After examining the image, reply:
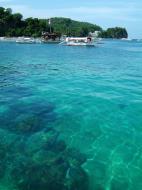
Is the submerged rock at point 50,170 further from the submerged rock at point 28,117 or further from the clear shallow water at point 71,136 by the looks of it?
the submerged rock at point 28,117

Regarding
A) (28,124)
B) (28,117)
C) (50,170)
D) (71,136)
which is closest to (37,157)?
(50,170)

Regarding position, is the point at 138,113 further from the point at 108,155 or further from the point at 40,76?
the point at 40,76

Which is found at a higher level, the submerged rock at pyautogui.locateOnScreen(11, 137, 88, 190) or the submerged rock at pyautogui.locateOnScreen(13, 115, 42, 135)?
the submerged rock at pyautogui.locateOnScreen(11, 137, 88, 190)

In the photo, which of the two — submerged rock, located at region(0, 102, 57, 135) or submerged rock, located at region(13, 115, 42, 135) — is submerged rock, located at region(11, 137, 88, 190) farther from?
submerged rock, located at region(0, 102, 57, 135)

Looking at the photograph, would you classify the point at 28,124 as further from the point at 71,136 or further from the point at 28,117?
the point at 71,136

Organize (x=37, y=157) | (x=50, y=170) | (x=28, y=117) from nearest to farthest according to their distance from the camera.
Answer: (x=50, y=170) < (x=37, y=157) < (x=28, y=117)

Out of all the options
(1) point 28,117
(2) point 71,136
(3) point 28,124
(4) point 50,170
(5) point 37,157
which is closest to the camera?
(4) point 50,170

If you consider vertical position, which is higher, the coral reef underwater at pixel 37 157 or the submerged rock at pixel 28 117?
the coral reef underwater at pixel 37 157

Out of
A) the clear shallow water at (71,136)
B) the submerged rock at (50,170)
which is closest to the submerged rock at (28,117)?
the clear shallow water at (71,136)

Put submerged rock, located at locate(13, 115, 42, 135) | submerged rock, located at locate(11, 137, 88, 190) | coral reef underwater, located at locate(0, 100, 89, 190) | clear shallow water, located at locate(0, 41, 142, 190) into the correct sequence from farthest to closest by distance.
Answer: submerged rock, located at locate(13, 115, 42, 135), clear shallow water, located at locate(0, 41, 142, 190), coral reef underwater, located at locate(0, 100, 89, 190), submerged rock, located at locate(11, 137, 88, 190)

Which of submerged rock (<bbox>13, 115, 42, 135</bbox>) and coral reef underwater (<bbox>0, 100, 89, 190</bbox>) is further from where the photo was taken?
submerged rock (<bbox>13, 115, 42, 135</bbox>)

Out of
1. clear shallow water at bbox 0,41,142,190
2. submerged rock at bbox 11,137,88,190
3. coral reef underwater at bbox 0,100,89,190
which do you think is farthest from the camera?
clear shallow water at bbox 0,41,142,190

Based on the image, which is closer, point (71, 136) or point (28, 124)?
point (71, 136)

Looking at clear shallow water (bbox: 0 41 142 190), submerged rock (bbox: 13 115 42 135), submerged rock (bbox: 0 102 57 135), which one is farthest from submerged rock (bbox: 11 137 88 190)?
submerged rock (bbox: 0 102 57 135)
